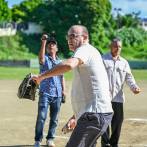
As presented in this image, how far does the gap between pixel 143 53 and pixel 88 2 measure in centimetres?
1954

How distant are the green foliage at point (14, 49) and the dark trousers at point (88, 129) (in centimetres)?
5177

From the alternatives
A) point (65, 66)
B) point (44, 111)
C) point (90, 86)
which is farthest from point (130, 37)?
point (65, 66)

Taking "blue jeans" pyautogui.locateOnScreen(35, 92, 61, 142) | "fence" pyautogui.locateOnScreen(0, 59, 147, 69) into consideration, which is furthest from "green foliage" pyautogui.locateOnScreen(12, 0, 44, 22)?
"blue jeans" pyautogui.locateOnScreen(35, 92, 61, 142)

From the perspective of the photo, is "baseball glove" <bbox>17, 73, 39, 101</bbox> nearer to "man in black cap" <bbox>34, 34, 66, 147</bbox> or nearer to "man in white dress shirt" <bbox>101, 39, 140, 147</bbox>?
"man in black cap" <bbox>34, 34, 66, 147</bbox>

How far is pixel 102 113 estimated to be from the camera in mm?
3314

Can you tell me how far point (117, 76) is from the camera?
5.82 meters

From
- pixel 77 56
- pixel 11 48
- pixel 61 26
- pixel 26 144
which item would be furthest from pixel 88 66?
pixel 61 26

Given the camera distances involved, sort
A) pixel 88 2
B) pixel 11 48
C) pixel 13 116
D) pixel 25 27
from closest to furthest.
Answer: pixel 13 116, pixel 11 48, pixel 88 2, pixel 25 27

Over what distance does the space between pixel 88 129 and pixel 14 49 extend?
185 ft

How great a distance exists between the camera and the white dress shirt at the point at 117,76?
5781mm

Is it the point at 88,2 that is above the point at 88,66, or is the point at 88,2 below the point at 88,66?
above

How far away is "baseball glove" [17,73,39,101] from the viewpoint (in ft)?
11.8

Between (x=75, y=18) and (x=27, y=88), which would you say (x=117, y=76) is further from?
(x=75, y=18)

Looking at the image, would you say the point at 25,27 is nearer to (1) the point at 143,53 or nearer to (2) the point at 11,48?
(2) the point at 11,48
